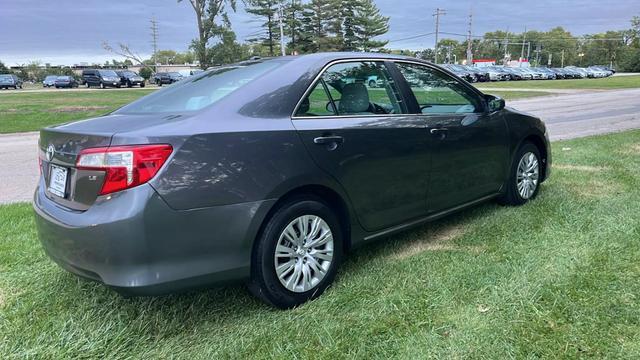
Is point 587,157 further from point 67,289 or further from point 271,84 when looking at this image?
point 67,289

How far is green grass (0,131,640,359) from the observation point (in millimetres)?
2812

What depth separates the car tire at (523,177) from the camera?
5.19 meters

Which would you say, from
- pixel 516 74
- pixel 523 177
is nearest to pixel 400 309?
pixel 523 177

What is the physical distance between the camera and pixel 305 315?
316 centimetres

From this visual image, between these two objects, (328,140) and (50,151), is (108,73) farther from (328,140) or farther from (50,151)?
(328,140)

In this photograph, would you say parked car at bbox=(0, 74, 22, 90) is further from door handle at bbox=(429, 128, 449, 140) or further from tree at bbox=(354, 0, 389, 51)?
door handle at bbox=(429, 128, 449, 140)

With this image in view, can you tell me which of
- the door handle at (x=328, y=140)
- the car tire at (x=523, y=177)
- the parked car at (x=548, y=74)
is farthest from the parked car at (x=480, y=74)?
the door handle at (x=328, y=140)

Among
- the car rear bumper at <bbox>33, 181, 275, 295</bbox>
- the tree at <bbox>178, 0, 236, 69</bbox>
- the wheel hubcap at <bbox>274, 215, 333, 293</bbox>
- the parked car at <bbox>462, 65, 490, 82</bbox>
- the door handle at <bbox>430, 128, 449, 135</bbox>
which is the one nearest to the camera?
the car rear bumper at <bbox>33, 181, 275, 295</bbox>

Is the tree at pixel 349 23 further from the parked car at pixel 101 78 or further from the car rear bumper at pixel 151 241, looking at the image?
the car rear bumper at pixel 151 241

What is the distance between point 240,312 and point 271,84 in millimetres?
1437

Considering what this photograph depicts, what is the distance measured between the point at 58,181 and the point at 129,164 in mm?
674

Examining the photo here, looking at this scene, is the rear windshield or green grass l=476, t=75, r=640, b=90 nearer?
the rear windshield

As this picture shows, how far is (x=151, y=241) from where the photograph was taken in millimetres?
2678

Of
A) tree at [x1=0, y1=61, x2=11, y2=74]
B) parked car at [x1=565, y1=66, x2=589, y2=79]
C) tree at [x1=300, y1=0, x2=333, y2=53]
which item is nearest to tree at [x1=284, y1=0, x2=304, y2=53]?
tree at [x1=300, y1=0, x2=333, y2=53]
